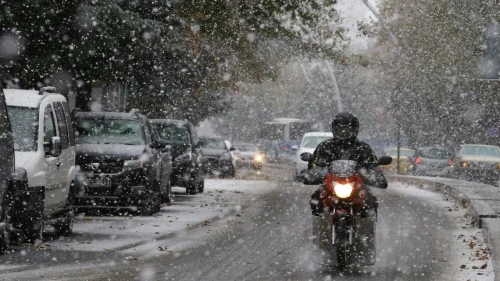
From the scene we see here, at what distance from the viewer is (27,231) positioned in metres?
12.6

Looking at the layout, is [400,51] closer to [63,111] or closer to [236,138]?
[63,111]

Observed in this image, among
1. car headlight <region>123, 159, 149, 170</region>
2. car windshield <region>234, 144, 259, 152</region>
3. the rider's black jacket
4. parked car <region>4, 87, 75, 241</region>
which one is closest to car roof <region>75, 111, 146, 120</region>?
car headlight <region>123, 159, 149, 170</region>

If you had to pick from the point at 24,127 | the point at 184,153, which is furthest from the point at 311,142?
the point at 24,127

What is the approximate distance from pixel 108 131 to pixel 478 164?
23.6 meters

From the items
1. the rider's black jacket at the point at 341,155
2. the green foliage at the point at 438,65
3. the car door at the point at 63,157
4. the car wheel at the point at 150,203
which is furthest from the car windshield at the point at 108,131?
the green foliage at the point at 438,65

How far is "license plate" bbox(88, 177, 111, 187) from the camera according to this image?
18.1 meters

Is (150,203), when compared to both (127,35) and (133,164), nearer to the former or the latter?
(133,164)

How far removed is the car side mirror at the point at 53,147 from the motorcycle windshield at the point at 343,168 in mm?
4001

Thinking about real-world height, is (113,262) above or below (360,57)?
below

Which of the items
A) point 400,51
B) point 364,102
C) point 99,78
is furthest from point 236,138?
point 99,78

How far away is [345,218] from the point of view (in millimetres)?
10070

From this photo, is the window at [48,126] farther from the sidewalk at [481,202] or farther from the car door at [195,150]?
the car door at [195,150]

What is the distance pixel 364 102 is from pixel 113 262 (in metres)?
77.3

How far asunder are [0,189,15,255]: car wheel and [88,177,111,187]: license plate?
6.35m
